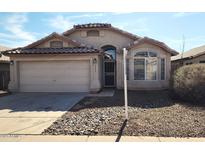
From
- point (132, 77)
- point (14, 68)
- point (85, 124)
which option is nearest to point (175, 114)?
point (85, 124)

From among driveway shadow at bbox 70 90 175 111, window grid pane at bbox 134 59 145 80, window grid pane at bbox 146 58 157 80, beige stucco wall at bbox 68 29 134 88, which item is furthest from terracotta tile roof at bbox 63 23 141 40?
driveway shadow at bbox 70 90 175 111

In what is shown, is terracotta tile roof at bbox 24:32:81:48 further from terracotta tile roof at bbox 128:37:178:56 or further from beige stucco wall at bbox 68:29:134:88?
terracotta tile roof at bbox 128:37:178:56

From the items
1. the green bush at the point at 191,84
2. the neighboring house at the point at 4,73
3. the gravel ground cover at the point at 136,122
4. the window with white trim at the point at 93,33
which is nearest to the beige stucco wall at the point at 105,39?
the window with white trim at the point at 93,33

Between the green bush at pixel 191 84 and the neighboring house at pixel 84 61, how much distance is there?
5556mm

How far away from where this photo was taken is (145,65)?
59.2 feet

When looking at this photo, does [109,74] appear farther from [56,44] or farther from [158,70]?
[56,44]

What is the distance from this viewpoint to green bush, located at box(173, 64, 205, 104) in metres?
11.5

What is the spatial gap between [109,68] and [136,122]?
12.7 meters

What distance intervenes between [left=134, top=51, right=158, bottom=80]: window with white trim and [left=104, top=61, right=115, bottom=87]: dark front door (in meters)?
2.68

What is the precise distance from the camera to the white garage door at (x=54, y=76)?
1708 cm

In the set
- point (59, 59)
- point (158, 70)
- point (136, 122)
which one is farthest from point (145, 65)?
point (136, 122)

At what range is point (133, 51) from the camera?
59.3 ft

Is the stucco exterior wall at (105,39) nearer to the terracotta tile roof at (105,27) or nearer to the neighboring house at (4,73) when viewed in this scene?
the terracotta tile roof at (105,27)
